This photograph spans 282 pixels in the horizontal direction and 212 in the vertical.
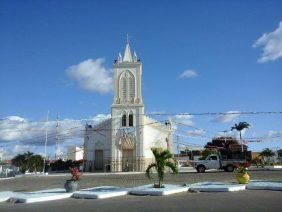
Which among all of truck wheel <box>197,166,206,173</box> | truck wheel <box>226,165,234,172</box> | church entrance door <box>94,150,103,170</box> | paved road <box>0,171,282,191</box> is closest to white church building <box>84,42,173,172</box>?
church entrance door <box>94,150,103,170</box>

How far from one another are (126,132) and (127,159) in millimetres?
3794

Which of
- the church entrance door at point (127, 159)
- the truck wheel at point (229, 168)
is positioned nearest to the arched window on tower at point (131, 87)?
the church entrance door at point (127, 159)

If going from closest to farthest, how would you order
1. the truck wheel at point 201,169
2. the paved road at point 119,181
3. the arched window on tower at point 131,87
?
the paved road at point 119,181
the truck wheel at point 201,169
the arched window on tower at point 131,87

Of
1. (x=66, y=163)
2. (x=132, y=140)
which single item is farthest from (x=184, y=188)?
(x=66, y=163)

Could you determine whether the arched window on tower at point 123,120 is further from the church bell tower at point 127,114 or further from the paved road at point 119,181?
the paved road at point 119,181

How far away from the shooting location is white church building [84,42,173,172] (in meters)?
54.8

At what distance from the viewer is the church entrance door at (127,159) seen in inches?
2160

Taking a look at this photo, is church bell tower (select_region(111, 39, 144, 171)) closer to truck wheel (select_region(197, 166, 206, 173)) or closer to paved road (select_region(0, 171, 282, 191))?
truck wheel (select_region(197, 166, 206, 173))

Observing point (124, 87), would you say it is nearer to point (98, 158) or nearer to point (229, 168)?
point (98, 158)

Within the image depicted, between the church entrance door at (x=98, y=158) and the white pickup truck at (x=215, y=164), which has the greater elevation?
the church entrance door at (x=98, y=158)

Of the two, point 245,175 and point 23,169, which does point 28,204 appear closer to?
point 245,175

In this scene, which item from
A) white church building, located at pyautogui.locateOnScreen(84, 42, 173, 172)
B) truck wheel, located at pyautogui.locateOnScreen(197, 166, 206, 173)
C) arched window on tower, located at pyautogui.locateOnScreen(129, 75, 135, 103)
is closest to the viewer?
truck wheel, located at pyautogui.locateOnScreen(197, 166, 206, 173)

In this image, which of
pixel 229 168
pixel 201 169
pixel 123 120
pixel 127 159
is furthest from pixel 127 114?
pixel 229 168

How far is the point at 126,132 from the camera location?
5512 cm
